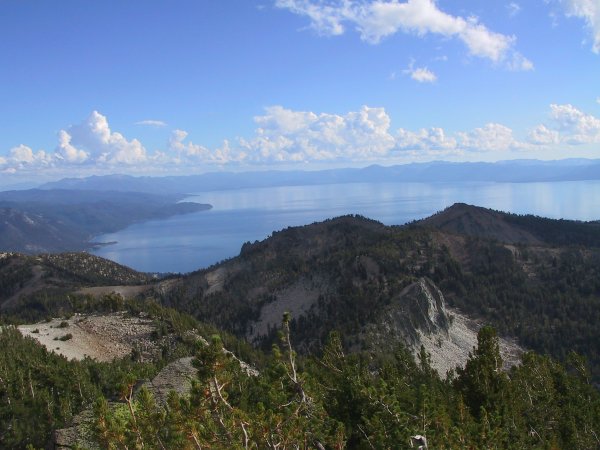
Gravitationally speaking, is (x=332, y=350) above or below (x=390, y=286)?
above

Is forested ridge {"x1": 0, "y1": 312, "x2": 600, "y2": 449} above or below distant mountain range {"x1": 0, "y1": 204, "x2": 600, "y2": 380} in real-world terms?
above

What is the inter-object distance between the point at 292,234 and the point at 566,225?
7782 cm

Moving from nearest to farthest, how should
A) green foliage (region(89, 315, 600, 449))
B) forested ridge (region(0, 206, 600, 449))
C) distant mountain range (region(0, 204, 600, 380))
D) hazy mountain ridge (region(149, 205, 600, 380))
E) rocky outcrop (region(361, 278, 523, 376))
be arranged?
green foliage (region(89, 315, 600, 449))
forested ridge (region(0, 206, 600, 449))
rocky outcrop (region(361, 278, 523, 376))
distant mountain range (region(0, 204, 600, 380))
hazy mountain ridge (region(149, 205, 600, 380))

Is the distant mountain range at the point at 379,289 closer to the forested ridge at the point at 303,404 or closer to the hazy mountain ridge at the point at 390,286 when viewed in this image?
the hazy mountain ridge at the point at 390,286

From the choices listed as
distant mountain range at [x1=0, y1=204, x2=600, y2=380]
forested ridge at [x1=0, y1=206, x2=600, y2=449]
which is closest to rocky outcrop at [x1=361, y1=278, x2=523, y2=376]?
distant mountain range at [x1=0, y1=204, x2=600, y2=380]

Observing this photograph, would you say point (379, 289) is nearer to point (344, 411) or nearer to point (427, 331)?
point (427, 331)

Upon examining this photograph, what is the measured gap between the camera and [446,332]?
7188 cm

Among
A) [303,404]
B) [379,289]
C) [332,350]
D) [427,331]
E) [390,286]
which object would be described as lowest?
[427,331]

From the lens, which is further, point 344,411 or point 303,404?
point 344,411

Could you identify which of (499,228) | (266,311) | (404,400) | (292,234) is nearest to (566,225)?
(499,228)

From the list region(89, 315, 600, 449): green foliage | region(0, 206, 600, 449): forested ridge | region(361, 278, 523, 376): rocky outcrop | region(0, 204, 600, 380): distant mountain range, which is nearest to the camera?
region(89, 315, 600, 449): green foliage

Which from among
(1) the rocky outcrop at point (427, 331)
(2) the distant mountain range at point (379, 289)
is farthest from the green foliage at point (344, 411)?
(2) the distant mountain range at point (379, 289)

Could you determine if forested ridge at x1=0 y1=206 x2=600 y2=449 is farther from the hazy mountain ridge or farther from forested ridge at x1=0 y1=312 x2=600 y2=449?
the hazy mountain ridge

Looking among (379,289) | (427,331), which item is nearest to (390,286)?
(379,289)
